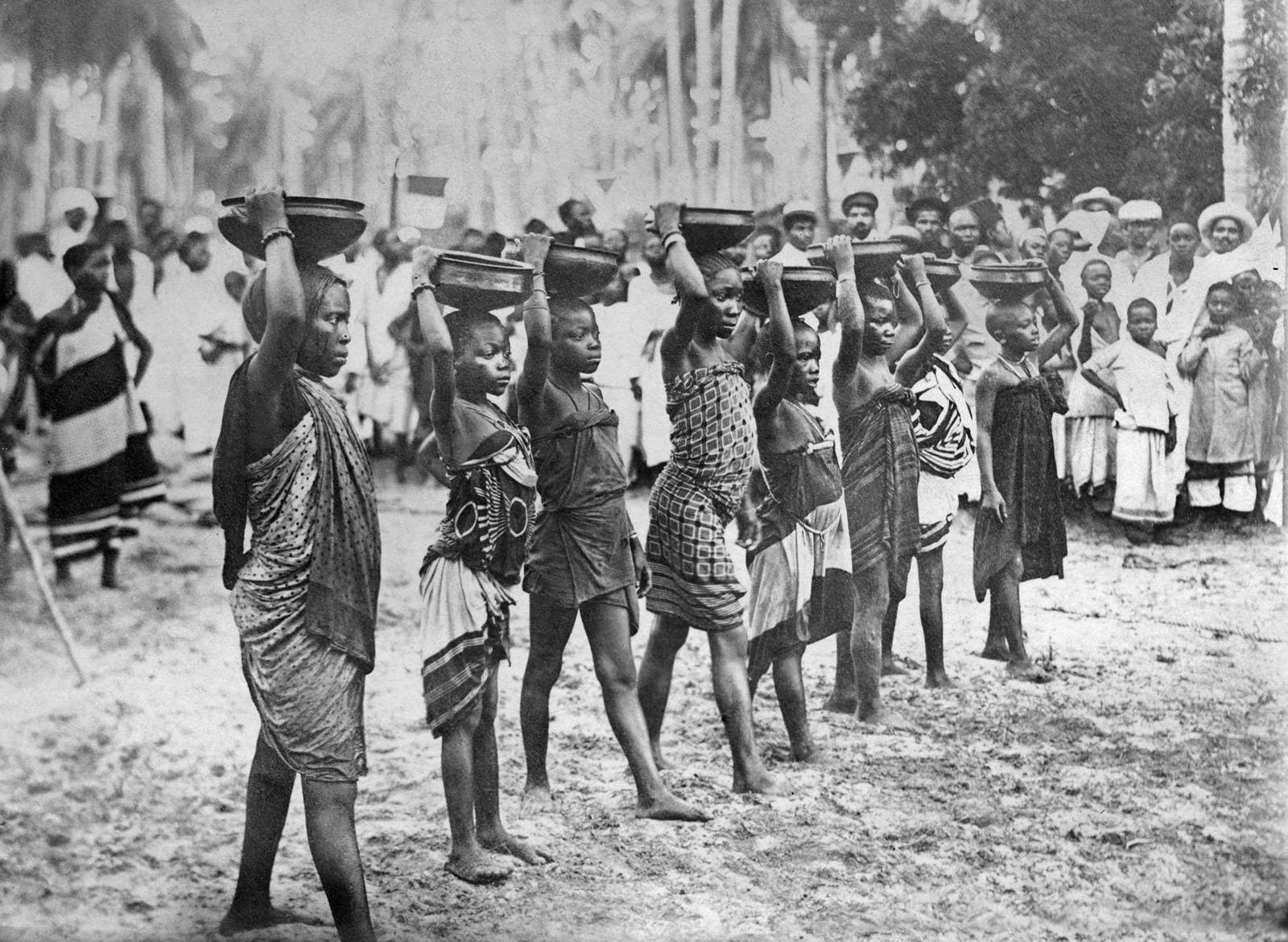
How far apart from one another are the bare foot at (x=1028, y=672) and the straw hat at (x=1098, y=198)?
1730mm

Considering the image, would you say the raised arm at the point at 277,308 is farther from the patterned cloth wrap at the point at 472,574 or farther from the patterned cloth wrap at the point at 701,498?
the patterned cloth wrap at the point at 701,498

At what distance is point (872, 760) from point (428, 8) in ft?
10.0

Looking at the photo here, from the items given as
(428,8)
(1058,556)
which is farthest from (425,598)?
(1058,556)

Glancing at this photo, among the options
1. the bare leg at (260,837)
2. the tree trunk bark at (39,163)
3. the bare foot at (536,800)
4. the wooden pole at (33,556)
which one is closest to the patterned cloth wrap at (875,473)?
the bare foot at (536,800)

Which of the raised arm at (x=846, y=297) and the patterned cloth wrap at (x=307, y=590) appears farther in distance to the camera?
the raised arm at (x=846, y=297)

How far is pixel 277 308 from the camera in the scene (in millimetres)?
3789

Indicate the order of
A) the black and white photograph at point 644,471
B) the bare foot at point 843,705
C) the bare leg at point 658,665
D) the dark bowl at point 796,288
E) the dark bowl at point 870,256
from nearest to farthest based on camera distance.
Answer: the black and white photograph at point 644,471
the bare leg at point 658,665
the dark bowl at point 796,288
the dark bowl at point 870,256
the bare foot at point 843,705

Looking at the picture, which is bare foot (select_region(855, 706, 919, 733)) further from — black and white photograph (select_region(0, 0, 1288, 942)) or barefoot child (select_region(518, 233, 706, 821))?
barefoot child (select_region(518, 233, 706, 821))

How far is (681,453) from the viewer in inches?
187

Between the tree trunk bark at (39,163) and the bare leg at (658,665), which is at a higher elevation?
the tree trunk bark at (39,163)

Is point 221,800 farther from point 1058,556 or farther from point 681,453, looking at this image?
point 1058,556

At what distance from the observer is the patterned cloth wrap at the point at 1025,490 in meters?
5.17

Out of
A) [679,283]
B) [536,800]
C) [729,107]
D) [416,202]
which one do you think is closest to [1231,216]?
[729,107]

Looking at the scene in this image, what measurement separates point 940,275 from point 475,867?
269 cm
